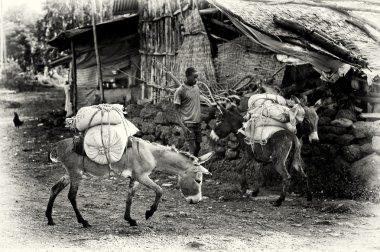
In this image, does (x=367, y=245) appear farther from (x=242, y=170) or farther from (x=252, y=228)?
(x=242, y=170)

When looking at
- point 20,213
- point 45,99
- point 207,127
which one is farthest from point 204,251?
point 45,99

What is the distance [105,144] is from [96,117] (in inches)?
15.6

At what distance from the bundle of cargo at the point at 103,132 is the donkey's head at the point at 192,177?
0.82 metres

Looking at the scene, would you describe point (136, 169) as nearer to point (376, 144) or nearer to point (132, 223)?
point (132, 223)

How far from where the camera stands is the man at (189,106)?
824 centimetres

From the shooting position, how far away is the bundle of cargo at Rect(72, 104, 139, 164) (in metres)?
5.82

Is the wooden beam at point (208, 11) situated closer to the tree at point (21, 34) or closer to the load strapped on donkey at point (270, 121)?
the load strapped on donkey at point (270, 121)

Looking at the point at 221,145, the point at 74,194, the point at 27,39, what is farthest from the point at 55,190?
the point at 27,39

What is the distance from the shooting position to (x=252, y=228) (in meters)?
5.95

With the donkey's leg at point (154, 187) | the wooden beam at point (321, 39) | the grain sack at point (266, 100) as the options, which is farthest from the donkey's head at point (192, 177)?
the wooden beam at point (321, 39)

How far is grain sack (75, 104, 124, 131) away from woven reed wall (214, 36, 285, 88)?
12.7ft

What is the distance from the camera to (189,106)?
27.4 ft

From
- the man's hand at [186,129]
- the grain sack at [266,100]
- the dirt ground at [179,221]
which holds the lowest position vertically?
the dirt ground at [179,221]

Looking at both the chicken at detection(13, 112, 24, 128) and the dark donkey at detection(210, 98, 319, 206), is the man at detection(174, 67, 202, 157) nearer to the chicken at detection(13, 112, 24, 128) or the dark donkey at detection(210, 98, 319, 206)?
the dark donkey at detection(210, 98, 319, 206)
